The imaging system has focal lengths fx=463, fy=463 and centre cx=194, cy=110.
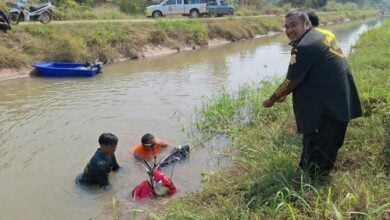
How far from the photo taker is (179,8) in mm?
31469

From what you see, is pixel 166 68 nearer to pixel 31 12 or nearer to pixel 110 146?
pixel 31 12

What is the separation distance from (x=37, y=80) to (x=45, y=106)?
12.1 ft

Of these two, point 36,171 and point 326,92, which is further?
point 36,171

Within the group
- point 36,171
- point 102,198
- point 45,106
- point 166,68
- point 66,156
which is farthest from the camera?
point 166,68

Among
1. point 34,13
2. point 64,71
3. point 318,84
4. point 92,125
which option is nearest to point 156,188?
point 318,84

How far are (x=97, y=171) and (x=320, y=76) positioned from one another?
325 cm

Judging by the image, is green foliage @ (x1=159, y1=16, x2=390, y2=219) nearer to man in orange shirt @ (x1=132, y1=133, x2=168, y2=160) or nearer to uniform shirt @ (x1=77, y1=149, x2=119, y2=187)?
man in orange shirt @ (x1=132, y1=133, x2=168, y2=160)

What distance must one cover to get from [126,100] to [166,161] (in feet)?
16.7

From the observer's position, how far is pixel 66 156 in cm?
759

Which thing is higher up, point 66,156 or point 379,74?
point 379,74

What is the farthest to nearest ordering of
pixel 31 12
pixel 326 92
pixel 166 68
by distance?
1. pixel 31 12
2. pixel 166 68
3. pixel 326 92

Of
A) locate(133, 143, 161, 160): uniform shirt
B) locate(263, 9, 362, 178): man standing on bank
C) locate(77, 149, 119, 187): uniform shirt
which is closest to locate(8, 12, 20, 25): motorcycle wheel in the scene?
locate(133, 143, 161, 160): uniform shirt

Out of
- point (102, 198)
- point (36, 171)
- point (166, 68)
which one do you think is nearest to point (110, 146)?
point (102, 198)

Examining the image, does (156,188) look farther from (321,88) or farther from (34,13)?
(34,13)
